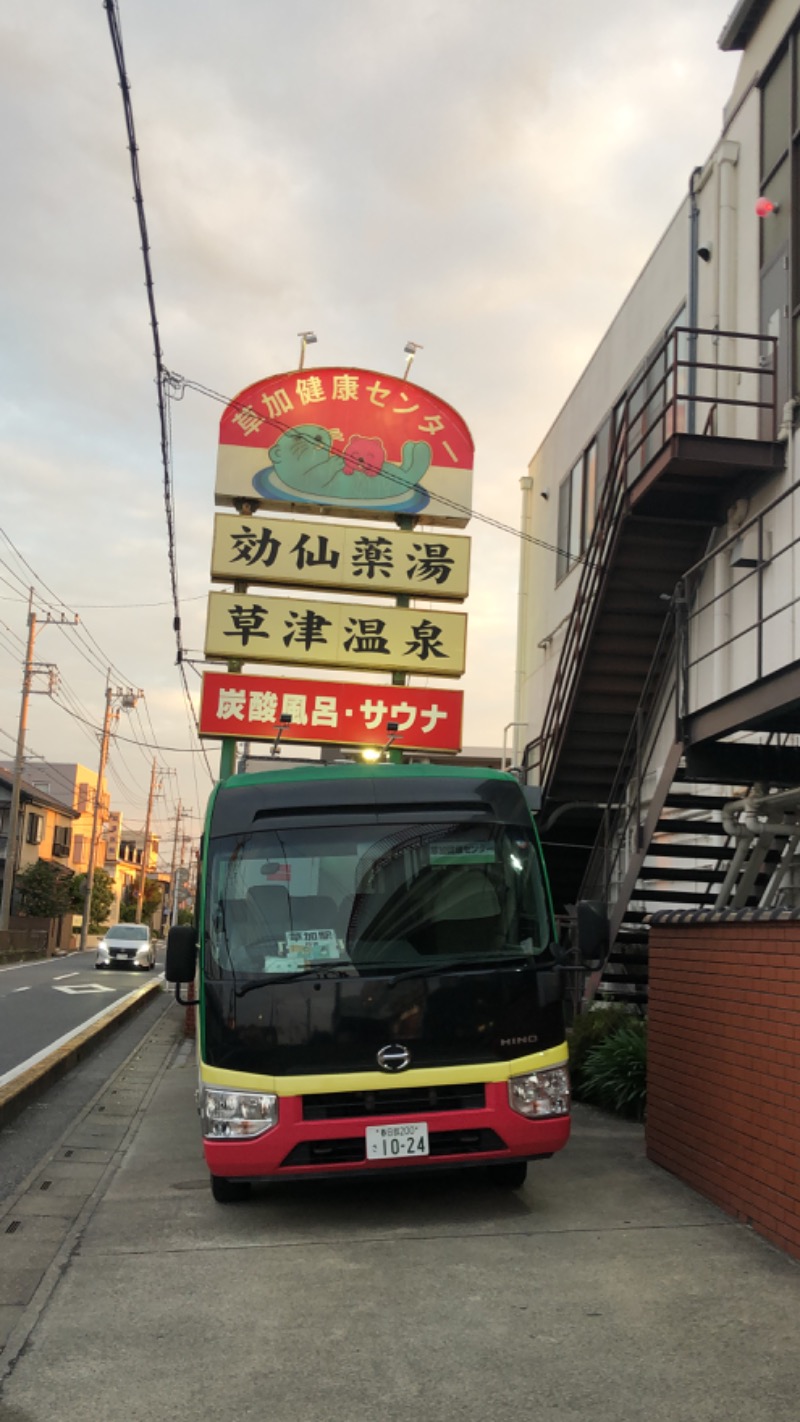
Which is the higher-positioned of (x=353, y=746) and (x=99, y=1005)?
(x=353, y=746)

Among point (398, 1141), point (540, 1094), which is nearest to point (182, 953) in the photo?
point (398, 1141)

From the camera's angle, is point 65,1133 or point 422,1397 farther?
point 65,1133

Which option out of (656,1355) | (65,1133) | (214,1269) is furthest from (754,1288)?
(65,1133)

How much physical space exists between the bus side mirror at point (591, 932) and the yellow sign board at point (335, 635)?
29.7 feet

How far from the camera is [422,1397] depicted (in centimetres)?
397

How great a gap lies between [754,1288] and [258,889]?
3.24 meters

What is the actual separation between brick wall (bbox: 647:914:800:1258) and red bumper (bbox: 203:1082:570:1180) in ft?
3.53

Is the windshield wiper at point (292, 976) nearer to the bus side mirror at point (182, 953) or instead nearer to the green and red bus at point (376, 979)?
the green and red bus at point (376, 979)

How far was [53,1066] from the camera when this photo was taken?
1206 cm

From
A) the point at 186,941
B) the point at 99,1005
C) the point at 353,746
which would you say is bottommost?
the point at 99,1005

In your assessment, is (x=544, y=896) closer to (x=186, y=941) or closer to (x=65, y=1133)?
(x=186, y=941)

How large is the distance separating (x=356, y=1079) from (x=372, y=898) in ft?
3.36

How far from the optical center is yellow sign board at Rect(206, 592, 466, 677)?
1562cm

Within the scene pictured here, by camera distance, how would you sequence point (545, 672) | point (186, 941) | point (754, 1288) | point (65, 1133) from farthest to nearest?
point (545, 672)
point (65, 1133)
point (186, 941)
point (754, 1288)
